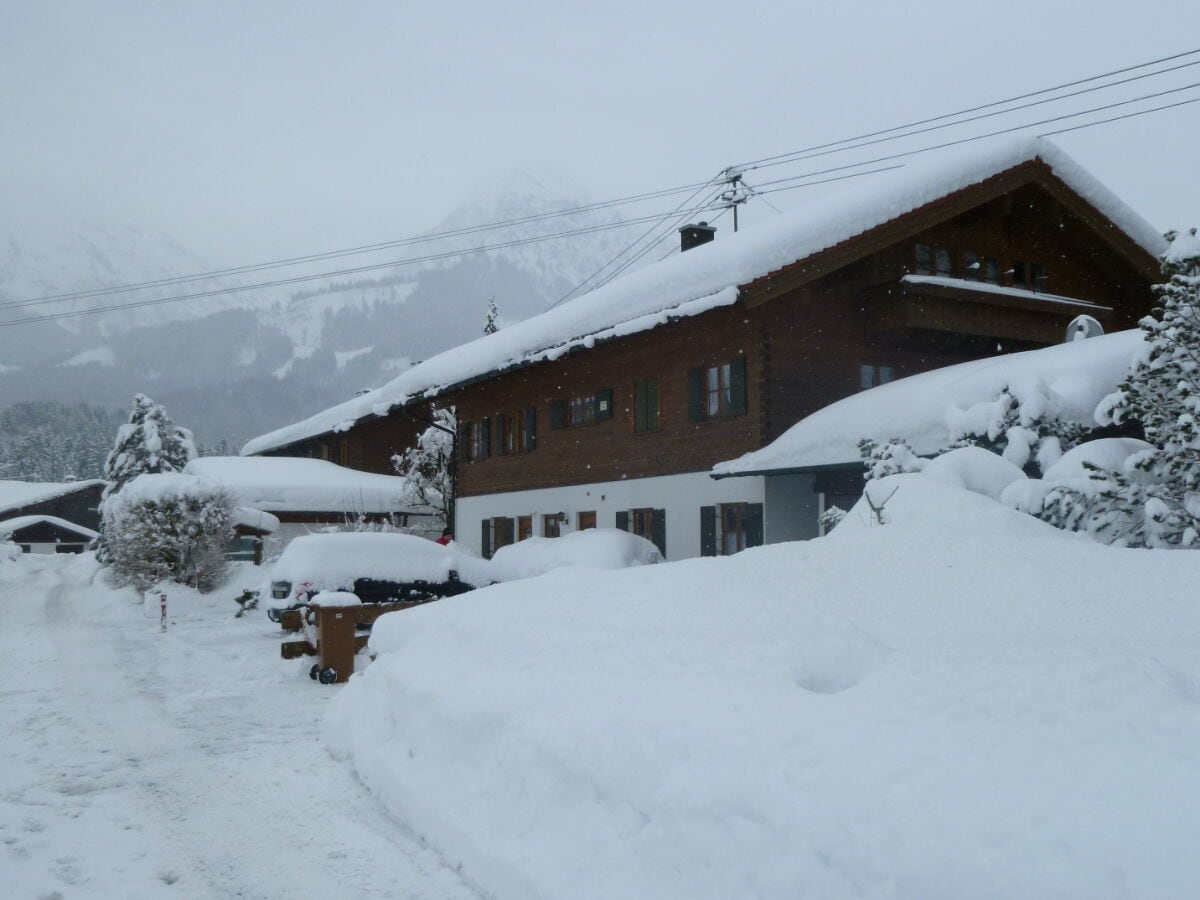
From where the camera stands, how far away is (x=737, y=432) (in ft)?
55.9

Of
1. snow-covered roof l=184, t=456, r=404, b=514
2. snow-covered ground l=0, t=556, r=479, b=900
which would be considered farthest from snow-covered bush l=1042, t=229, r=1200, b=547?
snow-covered roof l=184, t=456, r=404, b=514

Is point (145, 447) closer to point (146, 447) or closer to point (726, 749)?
point (146, 447)

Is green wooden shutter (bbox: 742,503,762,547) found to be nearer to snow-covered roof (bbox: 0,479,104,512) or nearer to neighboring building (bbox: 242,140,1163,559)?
neighboring building (bbox: 242,140,1163,559)

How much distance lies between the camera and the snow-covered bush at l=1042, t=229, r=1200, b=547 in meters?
8.38

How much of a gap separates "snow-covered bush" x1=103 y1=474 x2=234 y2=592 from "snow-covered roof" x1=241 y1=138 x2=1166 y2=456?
24.2 ft

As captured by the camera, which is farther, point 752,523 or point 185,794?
point 752,523

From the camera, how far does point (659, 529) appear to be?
19031 millimetres

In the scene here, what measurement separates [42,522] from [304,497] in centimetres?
3894

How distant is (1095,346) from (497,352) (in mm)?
15557

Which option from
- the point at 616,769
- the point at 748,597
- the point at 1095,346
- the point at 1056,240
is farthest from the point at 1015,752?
the point at 1056,240

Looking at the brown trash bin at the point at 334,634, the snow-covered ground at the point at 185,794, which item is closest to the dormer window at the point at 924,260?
the brown trash bin at the point at 334,634

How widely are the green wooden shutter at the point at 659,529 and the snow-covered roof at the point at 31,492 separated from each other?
61996 mm

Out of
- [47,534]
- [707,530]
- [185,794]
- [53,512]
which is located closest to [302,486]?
[707,530]

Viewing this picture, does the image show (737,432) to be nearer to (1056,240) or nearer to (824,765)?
(1056,240)
